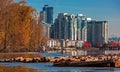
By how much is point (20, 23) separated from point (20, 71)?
75.4 m

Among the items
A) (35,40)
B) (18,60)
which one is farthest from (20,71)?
(35,40)

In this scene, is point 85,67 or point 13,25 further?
point 13,25

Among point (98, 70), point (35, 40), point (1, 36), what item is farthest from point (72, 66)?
point (35, 40)

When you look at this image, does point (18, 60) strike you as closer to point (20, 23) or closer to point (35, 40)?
point (20, 23)

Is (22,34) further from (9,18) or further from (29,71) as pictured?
(29,71)

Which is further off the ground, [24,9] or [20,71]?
[24,9]

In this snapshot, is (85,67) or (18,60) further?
(18,60)

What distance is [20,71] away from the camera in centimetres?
3966

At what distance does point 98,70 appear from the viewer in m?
41.8

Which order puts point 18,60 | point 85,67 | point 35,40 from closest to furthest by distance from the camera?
point 85,67
point 18,60
point 35,40

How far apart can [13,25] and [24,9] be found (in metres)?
5.04

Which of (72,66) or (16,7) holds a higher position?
(16,7)

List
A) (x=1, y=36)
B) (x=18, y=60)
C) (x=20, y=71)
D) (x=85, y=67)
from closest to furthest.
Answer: (x=20, y=71), (x=85, y=67), (x=18, y=60), (x=1, y=36)

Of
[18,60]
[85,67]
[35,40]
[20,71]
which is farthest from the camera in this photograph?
[35,40]
